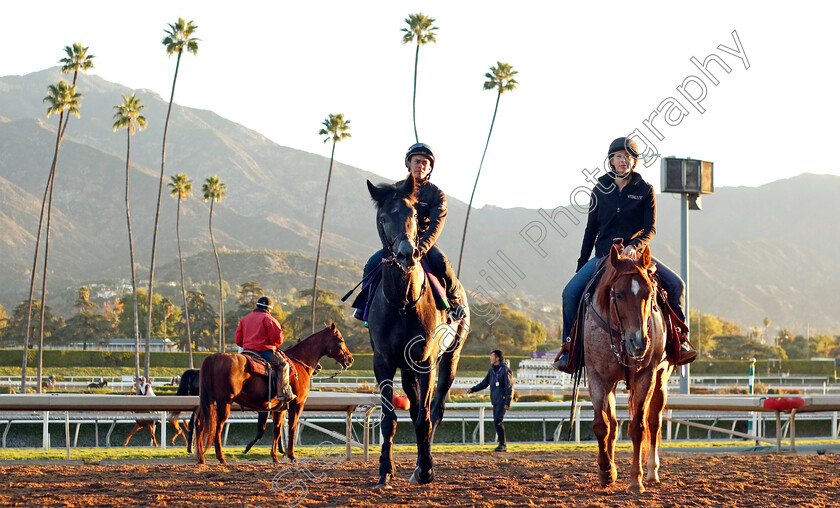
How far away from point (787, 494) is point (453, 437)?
19.7 meters

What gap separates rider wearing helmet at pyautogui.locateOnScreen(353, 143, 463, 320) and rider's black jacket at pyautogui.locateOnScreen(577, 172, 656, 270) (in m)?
1.86

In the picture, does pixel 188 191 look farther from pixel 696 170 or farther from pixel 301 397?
pixel 301 397

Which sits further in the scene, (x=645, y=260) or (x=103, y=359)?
(x=103, y=359)

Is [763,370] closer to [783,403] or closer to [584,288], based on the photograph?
[783,403]

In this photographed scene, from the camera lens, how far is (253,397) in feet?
43.3

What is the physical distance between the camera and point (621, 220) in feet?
31.8

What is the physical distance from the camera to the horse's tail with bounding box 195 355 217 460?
40.1 feet

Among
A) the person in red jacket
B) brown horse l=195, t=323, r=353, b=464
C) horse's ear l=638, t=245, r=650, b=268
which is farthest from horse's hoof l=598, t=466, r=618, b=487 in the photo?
the person in red jacket

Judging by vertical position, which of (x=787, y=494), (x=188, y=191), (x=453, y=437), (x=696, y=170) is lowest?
(x=453, y=437)

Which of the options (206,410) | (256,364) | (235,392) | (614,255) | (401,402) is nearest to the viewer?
(614,255)

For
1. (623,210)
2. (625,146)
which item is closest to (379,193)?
(623,210)

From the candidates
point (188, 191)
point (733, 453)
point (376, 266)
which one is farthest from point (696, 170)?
point (188, 191)

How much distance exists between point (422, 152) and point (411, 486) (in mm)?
3389

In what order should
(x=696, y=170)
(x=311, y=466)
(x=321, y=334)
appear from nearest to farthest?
(x=311, y=466) < (x=321, y=334) < (x=696, y=170)
